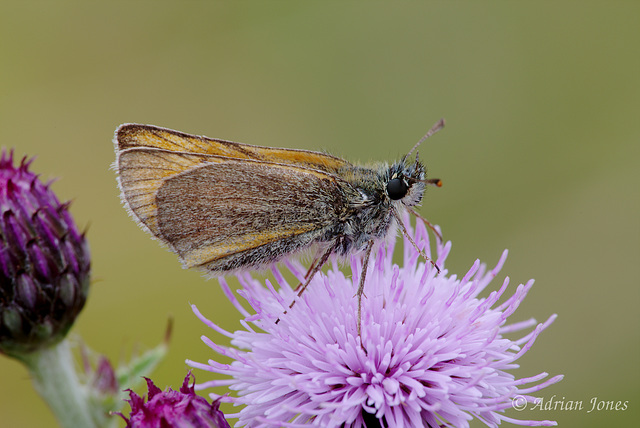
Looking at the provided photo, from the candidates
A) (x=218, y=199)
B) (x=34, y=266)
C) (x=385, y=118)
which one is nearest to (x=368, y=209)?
(x=218, y=199)

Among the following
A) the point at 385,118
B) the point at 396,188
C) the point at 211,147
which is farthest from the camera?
the point at 385,118

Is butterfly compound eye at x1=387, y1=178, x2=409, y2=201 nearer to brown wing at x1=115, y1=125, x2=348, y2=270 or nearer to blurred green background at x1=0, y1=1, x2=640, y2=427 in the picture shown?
brown wing at x1=115, y1=125, x2=348, y2=270

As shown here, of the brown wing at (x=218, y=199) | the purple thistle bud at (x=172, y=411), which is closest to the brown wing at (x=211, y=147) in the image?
the brown wing at (x=218, y=199)

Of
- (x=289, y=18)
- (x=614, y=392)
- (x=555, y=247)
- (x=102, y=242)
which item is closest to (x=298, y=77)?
(x=289, y=18)

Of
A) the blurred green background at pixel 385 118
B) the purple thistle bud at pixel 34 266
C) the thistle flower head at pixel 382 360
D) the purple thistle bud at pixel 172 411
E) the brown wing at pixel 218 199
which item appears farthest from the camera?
the blurred green background at pixel 385 118

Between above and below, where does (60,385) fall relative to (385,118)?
below

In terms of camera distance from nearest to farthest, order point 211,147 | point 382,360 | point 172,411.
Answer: point 172,411 < point 382,360 < point 211,147

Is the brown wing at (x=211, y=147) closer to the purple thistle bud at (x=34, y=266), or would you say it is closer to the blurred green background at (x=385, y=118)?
the purple thistle bud at (x=34, y=266)

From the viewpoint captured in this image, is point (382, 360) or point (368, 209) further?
point (368, 209)

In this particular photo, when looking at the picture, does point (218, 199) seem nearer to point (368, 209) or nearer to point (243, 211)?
point (243, 211)
